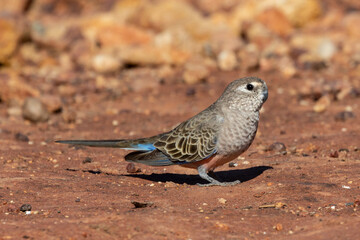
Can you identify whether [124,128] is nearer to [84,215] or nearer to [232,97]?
[232,97]

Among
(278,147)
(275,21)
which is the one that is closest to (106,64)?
(275,21)

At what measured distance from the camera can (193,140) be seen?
728 cm

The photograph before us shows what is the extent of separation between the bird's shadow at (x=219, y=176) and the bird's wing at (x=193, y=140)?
431 mm

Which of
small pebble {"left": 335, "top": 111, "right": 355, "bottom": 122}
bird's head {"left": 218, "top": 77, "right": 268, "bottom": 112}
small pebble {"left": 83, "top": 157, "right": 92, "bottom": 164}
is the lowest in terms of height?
small pebble {"left": 83, "top": 157, "right": 92, "bottom": 164}

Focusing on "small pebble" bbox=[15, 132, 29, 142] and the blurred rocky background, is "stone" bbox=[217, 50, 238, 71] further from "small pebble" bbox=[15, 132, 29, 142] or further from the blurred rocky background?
"small pebble" bbox=[15, 132, 29, 142]

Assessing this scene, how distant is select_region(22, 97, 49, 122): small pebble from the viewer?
11289 millimetres

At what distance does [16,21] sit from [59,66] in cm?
152

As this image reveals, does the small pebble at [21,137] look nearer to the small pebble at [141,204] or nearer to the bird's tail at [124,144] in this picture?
the bird's tail at [124,144]

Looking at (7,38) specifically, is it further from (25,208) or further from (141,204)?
(141,204)

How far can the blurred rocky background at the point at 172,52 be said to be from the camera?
1280 centimetres

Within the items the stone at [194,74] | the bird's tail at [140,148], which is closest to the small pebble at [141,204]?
the bird's tail at [140,148]

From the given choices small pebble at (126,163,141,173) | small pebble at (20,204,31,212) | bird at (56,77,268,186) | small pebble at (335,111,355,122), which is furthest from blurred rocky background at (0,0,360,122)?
small pebble at (20,204,31,212)

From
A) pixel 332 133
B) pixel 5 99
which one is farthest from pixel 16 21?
pixel 332 133

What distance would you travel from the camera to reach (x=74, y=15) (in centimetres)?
2330
